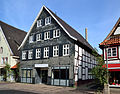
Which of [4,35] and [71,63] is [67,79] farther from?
[4,35]

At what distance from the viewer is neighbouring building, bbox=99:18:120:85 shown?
16625mm

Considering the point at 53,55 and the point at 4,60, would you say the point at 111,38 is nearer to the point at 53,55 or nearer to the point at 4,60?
the point at 53,55

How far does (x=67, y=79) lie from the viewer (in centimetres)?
1938

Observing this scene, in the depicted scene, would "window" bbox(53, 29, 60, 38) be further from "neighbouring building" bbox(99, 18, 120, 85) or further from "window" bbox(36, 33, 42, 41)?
"neighbouring building" bbox(99, 18, 120, 85)

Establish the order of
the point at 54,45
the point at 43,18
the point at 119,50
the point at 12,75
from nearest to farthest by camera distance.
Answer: the point at 119,50 → the point at 54,45 → the point at 43,18 → the point at 12,75

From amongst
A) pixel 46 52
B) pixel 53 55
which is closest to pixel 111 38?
pixel 53 55

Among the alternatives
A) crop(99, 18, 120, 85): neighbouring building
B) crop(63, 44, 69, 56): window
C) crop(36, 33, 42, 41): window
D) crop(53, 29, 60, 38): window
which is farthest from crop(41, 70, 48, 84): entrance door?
crop(99, 18, 120, 85): neighbouring building

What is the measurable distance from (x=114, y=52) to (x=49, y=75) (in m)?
10.2

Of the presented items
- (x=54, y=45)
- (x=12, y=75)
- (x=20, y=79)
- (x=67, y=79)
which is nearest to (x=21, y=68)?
(x=20, y=79)

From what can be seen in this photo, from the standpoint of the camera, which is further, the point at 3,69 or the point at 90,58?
the point at 3,69

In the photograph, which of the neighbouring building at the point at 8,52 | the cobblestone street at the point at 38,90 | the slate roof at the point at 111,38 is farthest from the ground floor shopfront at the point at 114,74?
the neighbouring building at the point at 8,52

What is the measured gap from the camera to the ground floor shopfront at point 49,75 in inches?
771

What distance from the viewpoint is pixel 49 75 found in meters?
21.3

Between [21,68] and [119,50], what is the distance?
1783cm
